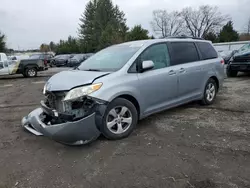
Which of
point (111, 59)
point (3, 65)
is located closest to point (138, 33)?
point (3, 65)

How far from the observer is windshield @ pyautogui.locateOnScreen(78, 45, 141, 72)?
13.5 feet

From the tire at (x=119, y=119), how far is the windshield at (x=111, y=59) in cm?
66

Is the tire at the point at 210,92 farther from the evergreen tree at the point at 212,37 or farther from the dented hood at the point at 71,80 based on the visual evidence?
the evergreen tree at the point at 212,37

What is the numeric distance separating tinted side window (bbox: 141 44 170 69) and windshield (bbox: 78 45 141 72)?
0.71 feet

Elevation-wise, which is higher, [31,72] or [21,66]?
[21,66]

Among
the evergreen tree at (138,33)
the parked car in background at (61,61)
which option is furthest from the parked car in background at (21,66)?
the evergreen tree at (138,33)

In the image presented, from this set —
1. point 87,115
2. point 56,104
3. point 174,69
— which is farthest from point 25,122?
point 174,69

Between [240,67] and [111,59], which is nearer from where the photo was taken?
[111,59]

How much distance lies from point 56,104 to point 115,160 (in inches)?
51.8

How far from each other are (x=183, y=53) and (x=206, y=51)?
41.3 inches

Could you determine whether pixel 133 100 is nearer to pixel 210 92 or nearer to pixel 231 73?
pixel 210 92

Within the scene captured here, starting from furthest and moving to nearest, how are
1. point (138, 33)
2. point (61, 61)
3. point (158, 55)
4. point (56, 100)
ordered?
point (61, 61), point (138, 33), point (158, 55), point (56, 100)

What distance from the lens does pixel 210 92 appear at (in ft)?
19.1

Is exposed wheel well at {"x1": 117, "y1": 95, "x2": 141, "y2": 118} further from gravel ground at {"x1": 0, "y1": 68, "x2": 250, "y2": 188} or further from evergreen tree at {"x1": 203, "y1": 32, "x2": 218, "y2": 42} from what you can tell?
evergreen tree at {"x1": 203, "y1": 32, "x2": 218, "y2": 42}
